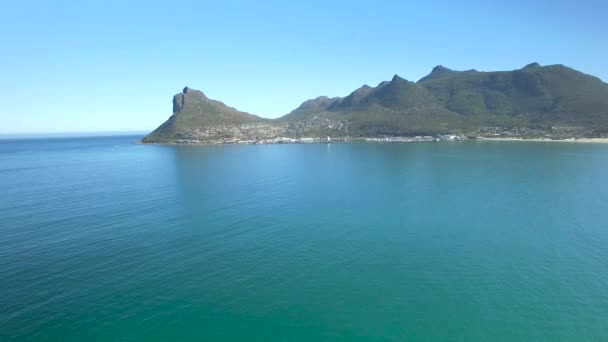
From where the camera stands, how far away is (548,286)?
29844mm

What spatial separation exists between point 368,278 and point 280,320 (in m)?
10.1

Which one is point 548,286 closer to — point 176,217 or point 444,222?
point 444,222

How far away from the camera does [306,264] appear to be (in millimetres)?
34500

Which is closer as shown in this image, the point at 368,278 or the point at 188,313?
the point at 188,313

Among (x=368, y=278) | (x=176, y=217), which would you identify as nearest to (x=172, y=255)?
(x=176, y=217)

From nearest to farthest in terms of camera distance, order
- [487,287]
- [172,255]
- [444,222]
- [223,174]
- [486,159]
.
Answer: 1. [487,287]
2. [172,255]
3. [444,222]
4. [223,174]
5. [486,159]

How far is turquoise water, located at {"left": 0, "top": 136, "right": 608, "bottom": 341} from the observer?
24.8 meters

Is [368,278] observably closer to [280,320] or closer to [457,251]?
[280,320]

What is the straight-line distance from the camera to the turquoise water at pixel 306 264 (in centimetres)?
2483

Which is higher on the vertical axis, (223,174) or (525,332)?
(223,174)

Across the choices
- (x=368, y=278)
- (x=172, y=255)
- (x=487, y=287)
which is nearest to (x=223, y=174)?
(x=172, y=255)

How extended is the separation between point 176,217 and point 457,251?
39.6 m

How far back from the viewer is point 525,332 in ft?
78.5

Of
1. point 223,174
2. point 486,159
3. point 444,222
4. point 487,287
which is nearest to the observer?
point 487,287
